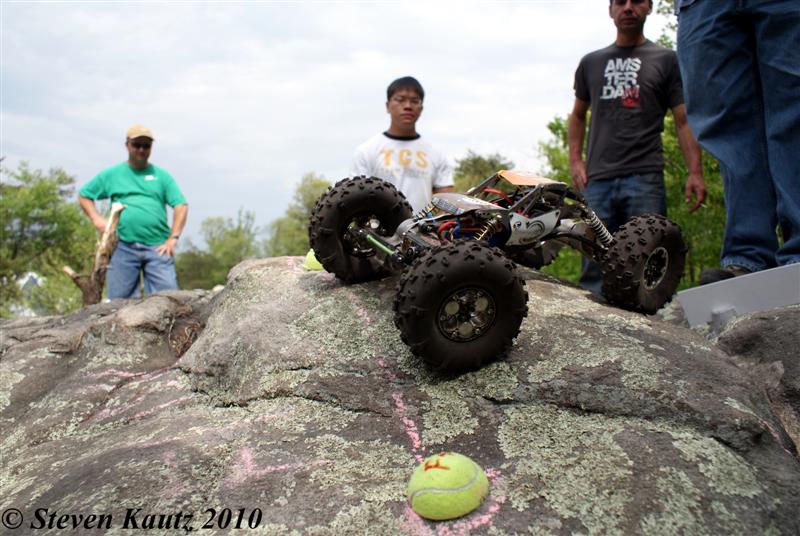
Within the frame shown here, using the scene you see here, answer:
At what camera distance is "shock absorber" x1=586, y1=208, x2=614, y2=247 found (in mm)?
3836

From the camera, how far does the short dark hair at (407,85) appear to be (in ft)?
17.5

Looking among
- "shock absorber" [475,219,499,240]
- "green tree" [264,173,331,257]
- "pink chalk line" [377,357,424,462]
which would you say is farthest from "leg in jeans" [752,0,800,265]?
"green tree" [264,173,331,257]

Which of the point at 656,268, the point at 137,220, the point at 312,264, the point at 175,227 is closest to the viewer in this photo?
the point at 656,268

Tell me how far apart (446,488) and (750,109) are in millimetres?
3035

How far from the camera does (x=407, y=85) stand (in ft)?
17.5

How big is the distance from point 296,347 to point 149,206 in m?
4.03

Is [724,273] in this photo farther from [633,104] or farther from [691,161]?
[633,104]

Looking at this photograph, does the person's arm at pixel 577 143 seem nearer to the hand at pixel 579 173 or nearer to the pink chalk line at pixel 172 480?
the hand at pixel 579 173

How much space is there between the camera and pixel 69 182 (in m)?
27.8

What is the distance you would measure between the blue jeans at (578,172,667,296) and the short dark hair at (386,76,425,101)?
62.5 inches

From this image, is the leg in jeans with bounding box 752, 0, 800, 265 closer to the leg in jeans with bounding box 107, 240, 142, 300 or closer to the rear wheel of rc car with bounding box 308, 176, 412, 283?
the rear wheel of rc car with bounding box 308, 176, 412, 283

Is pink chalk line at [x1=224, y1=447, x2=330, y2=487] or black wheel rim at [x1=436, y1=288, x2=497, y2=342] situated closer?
A: pink chalk line at [x1=224, y1=447, x2=330, y2=487]

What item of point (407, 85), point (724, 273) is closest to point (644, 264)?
point (724, 273)

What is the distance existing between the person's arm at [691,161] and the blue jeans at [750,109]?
0.86 meters
